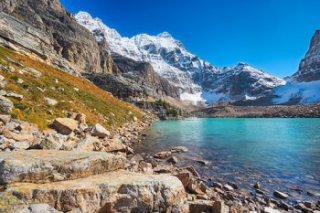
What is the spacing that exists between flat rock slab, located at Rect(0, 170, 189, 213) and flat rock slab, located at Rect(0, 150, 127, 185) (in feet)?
0.91

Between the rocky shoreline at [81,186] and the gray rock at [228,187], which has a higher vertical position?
the rocky shoreline at [81,186]

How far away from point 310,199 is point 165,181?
10.6 meters

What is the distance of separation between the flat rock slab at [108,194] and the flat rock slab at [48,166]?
0.28 metres

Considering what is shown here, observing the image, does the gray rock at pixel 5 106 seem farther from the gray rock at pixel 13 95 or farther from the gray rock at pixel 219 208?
the gray rock at pixel 219 208

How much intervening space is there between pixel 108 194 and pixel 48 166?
2218mm

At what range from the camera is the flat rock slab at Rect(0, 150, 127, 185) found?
26.2 ft

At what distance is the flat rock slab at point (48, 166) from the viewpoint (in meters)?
7.98

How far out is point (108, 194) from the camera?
8945mm

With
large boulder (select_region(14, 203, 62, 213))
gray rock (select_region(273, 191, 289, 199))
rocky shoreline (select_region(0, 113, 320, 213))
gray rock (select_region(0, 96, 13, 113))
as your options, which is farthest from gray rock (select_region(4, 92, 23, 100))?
gray rock (select_region(273, 191, 289, 199))

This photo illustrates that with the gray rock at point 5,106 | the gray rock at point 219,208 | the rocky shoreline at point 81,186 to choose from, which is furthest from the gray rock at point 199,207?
the gray rock at point 5,106

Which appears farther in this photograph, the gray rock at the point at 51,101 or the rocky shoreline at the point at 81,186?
the gray rock at the point at 51,101

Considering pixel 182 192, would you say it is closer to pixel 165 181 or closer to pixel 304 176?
pixel 165 181

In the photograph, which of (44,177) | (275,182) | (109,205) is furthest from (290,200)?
(44,177)

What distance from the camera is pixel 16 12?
486ft
